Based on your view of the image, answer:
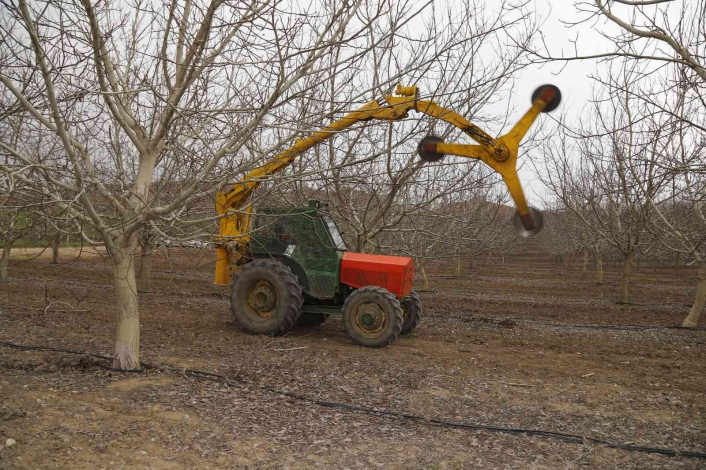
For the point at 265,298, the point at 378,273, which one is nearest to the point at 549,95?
the point at 378,273

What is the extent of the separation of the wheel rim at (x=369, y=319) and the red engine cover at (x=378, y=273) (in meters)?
0.48

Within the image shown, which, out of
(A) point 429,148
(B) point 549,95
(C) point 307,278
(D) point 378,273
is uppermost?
(B) point 549,95

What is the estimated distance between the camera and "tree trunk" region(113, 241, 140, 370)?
553 cm

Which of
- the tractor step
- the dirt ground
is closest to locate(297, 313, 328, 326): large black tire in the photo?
the dirt ground

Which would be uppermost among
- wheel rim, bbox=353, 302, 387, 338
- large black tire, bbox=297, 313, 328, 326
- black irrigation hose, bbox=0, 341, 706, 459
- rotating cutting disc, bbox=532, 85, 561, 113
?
rotating cutting disc, bbox=532, 85, 561, 113

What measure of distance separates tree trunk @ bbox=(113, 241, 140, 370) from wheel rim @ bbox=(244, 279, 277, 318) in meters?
2.89

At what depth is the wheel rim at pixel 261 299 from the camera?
28.2 ft

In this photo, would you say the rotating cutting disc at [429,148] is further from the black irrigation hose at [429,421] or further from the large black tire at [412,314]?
the large black tire at [412,314]

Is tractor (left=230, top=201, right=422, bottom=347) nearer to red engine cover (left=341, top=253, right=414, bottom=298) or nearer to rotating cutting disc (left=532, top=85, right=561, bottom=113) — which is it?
red engine cover (left=341, top=253, right=414, bottom=298)

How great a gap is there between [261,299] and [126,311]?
3099 millimetres

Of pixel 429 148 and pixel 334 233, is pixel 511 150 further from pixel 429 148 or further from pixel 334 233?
pixel 334 233

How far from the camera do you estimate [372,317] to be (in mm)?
8055

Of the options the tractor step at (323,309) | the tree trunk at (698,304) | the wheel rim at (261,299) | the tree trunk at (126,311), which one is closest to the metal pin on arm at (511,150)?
the tree trunk at (126,311)

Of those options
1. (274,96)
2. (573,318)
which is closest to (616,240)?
(573,318)
